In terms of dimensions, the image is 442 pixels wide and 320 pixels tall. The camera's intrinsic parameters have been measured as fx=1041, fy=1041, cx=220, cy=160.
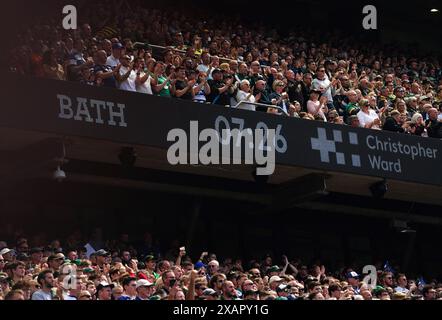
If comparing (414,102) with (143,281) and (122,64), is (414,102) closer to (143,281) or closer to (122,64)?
(122,64)

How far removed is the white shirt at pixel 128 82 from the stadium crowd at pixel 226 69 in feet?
0.06

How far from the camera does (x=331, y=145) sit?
62.8ft

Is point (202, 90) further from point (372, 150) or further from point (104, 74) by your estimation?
point (372, 150)

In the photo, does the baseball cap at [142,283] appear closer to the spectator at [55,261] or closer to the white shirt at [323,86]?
the spectator at [55,261]

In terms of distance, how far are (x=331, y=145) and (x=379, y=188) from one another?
162 cm

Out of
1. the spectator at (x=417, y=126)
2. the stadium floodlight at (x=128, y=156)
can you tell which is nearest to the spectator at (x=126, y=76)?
the stadium floodlight at (x=128, y=156)

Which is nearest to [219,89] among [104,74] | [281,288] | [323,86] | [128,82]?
[128,82]

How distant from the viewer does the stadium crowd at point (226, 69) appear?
701 inches

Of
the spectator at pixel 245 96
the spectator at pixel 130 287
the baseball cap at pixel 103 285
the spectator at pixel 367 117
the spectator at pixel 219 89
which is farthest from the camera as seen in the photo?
the spectator at pixel 367 117

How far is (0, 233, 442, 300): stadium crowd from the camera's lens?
12.9 meters

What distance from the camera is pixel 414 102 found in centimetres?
2220

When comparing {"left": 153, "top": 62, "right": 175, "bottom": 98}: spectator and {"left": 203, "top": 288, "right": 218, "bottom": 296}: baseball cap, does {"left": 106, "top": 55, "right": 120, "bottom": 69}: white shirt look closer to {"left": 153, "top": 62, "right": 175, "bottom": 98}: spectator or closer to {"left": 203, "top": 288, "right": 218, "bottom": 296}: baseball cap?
{"left": 153, "top": 62, "right": 175, "bottom": 98}: spectator

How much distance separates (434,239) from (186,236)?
260 inches
